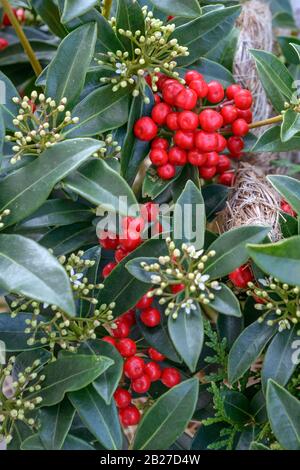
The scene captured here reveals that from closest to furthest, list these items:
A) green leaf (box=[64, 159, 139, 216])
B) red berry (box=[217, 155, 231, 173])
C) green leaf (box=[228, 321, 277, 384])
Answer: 1. green leaf (box=[64, 159, 139, 216])
2. green leaf (box=[228, 321, 277, 384])
3. red berry (box=[217, 155, 231, 173])

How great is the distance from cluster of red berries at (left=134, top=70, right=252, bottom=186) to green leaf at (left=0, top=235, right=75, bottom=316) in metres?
0.32

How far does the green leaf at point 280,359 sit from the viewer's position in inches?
35.4

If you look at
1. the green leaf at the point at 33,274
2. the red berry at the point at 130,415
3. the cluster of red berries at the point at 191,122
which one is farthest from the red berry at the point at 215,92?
the red berry at the point at 130,415

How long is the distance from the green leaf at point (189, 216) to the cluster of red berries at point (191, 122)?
A: 5.3 inches

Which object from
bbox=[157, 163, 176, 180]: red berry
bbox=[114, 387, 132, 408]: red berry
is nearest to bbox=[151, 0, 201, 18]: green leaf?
bbox=[157, 163, 176, 180]: red berry

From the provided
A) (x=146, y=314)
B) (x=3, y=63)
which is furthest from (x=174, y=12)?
(x=3, y=63)

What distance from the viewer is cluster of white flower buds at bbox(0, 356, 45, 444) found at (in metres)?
0.88

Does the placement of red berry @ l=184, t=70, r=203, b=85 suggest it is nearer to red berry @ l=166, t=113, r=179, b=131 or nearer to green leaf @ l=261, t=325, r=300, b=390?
red berry @ l=166, t=113, r=179, b=131

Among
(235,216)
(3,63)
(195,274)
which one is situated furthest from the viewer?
(3,63)

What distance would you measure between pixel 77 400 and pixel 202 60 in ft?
2.08

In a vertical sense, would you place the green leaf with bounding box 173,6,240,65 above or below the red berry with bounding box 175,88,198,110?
above

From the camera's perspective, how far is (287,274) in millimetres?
742

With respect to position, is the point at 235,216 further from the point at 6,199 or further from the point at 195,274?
the point at 6,199

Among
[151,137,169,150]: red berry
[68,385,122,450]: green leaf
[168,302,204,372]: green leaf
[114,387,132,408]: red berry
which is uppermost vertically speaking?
[151,137,169,150]: red berry
